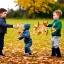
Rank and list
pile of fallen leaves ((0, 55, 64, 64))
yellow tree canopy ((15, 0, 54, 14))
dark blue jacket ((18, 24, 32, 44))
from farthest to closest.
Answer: yellow tree canopy ((15, 0, 54, 14)) → dark blue jacket ((18, 24, 32, 44)) → pile of fallen leaves ((0, 55, 64, 64))

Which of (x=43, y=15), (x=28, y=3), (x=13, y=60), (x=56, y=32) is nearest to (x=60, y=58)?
(x=56, y=32)

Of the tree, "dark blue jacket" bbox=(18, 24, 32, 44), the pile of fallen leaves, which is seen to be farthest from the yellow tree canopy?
the pile of fallen leaves

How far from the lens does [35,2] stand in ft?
168

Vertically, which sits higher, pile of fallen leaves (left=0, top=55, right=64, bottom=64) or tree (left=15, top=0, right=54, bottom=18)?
tree (left=15, top=0, right=54, bottom=18)

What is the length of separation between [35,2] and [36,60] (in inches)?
1606

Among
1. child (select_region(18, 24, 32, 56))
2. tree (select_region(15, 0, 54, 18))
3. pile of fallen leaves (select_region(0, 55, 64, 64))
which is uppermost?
tree (select_region(15, 0, 54, 18))

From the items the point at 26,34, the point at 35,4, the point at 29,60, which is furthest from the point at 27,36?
the point at 35,4

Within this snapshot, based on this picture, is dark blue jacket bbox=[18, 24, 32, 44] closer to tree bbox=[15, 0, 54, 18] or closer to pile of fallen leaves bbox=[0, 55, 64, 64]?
pile of fallen leaves bbox=[0, 55, 64, 64]

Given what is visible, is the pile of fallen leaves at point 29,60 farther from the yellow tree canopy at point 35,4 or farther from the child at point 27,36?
the yellow tree canopy at point 35,4

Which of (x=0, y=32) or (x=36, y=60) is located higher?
(x=0, y=32)

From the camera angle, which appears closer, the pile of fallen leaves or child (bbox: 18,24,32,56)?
the pile of fallen leaves

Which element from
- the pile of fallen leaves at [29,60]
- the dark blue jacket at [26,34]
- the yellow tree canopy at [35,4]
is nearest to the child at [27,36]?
the dark blue jacket at [26,34]

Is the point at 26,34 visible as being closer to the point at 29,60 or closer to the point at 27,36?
the point at 27,36

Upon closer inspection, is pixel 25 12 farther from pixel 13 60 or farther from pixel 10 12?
pixel 13 60
